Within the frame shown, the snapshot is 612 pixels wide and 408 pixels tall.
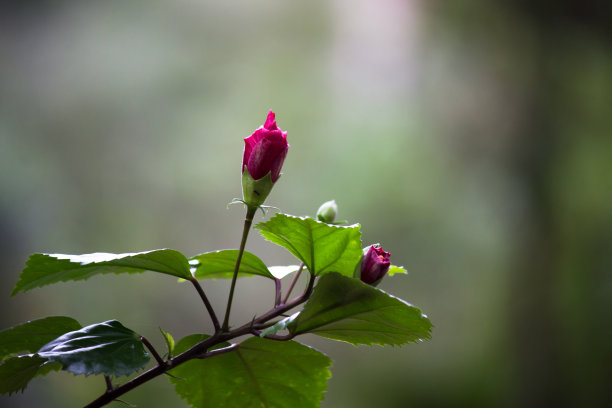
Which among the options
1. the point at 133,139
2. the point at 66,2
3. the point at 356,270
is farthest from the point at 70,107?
the point at 356,270

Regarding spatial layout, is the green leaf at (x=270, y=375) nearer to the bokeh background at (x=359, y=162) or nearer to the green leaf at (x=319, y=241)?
the green leaf at (x=319, y=241)

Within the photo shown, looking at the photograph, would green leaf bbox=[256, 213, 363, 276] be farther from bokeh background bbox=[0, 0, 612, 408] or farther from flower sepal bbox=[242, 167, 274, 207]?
bokeh background bbox=[0, 0, 612, 408]

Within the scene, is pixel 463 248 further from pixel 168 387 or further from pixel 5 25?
pixel 5 25

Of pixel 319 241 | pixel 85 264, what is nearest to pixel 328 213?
pixel 319 241

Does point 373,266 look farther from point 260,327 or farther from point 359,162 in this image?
point 359,162

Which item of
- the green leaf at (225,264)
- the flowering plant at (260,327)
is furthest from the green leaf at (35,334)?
the green leaf at (225,264)

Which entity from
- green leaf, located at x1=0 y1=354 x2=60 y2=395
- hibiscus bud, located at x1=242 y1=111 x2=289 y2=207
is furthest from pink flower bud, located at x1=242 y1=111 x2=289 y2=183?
green leaf, located at x1=0 y1=354 x2=60 y2=395
